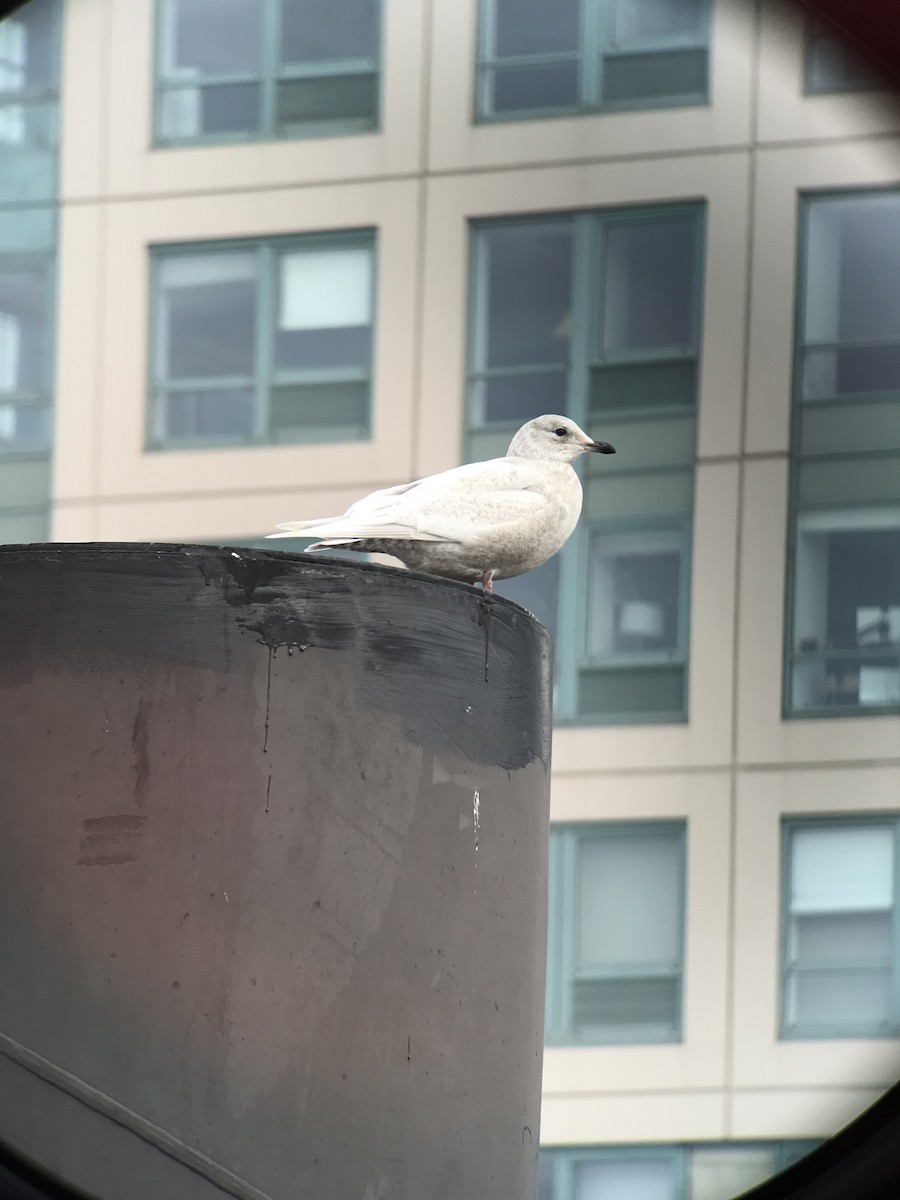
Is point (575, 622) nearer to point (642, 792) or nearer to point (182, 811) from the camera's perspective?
point (642, 792)

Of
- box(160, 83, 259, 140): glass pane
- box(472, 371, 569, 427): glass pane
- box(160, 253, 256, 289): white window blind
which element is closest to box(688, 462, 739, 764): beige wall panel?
box(472, 371, 569, 427): glass pane

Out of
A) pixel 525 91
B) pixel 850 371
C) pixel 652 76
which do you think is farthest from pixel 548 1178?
pixel 652 76

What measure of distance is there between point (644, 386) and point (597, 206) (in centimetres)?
151

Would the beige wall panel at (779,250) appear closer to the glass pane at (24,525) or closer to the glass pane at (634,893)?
the glass pane at (634,893)

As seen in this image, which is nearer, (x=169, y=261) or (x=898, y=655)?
(x=898, y=655)

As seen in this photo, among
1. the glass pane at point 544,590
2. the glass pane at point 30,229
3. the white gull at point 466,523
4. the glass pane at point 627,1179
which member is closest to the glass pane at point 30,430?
the glass pane at point 30,229

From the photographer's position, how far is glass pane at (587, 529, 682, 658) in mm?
15773

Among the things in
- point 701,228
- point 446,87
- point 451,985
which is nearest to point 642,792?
point 701,228

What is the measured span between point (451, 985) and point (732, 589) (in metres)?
11.5

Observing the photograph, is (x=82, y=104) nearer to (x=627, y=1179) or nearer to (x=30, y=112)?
(x=30, y=112)

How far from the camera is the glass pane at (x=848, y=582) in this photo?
51.6 ft

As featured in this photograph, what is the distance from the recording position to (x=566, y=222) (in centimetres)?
1645

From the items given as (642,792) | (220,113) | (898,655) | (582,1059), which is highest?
(220,113)

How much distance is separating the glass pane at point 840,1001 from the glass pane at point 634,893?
108 centimetres
